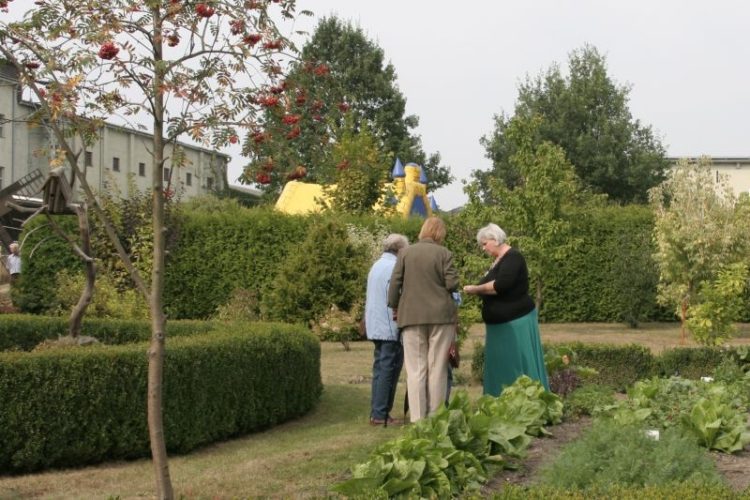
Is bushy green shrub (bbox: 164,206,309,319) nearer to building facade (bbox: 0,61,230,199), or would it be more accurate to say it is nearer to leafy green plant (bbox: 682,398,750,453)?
building facade (bbox: 0,61,230,199)

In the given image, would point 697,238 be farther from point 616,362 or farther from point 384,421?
point 384,421

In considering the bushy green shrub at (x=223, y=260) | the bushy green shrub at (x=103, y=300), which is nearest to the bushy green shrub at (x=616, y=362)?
the bushy green shrub at (x=103, y=300)

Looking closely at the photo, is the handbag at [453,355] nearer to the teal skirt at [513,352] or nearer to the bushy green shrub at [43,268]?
the teal skirt at [513,352]

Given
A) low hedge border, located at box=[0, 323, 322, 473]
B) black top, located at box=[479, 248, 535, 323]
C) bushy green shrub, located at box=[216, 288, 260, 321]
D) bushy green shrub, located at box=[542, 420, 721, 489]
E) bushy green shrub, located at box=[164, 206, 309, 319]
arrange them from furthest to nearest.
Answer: bushy green shrub, located at box=[164, 206, 309, 319]
bushy green shrub, located at box=[216, 288, 260, 321]
black top, located at box=[479, 248, 535, 323]
low hedge border, located at box=[0, 323, 322, 473]
bushy green shrub, located at box=[542, 420, 721, 489]

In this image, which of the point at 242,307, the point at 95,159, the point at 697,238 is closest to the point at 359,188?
the point at 242,307

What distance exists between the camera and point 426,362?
873 centimetres

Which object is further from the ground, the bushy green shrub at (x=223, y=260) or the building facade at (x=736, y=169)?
the building facade at (x=736, y=169)

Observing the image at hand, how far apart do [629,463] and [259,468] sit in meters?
2.76

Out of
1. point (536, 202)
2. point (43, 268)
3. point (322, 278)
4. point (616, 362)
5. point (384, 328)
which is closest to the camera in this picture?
point (384, 328)

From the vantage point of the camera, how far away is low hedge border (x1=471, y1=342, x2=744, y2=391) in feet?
42.7

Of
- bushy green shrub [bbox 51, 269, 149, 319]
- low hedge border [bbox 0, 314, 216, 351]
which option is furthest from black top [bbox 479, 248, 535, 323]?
bushy green shrub [bbox 51, 269, 149, 319]

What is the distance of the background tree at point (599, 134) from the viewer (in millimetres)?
43656

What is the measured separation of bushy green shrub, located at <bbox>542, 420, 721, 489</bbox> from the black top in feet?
7.62

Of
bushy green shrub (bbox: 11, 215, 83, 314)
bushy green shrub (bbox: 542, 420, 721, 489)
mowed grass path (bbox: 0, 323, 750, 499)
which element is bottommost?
mowed grass path (bbox: 0, 323, 750, 499)
